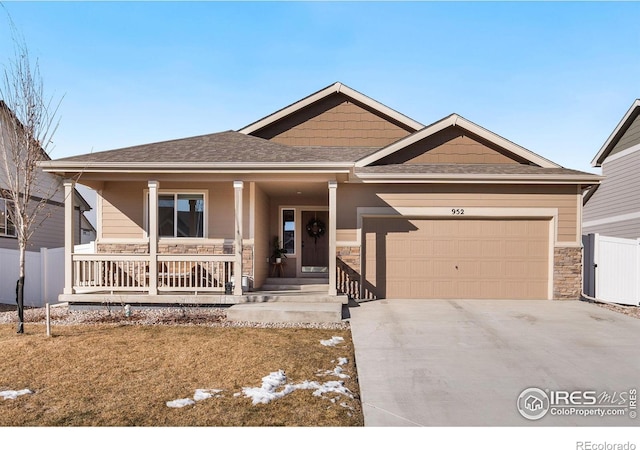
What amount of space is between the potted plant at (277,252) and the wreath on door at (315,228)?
0.97 meters

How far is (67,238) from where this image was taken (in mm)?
8938

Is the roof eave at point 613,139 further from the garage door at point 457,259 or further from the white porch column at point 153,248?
the white porch column at point 153,248

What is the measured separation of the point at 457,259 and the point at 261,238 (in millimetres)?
5273

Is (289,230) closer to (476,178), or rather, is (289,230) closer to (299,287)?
(299,287)

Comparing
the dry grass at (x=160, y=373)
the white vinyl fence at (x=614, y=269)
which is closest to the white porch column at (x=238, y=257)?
the dry grass at (x=160, y=373)

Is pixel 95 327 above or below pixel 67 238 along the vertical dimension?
below

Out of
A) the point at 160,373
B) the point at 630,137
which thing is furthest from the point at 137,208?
the point at 630,137

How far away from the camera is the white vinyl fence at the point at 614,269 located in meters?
10.3

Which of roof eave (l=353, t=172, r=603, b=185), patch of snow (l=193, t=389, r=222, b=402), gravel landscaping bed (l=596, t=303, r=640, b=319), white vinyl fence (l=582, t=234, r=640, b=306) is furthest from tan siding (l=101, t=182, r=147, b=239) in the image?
white vinyl fence (l=582, t=234, r=640, b=306)

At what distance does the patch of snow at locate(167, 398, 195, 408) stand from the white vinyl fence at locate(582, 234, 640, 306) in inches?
432

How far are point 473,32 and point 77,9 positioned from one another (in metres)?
9.55

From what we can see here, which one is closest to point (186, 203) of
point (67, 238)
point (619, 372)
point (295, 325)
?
point (67, 238)

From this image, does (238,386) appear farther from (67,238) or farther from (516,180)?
(516,180)

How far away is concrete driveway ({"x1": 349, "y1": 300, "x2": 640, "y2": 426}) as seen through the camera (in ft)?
12.8
